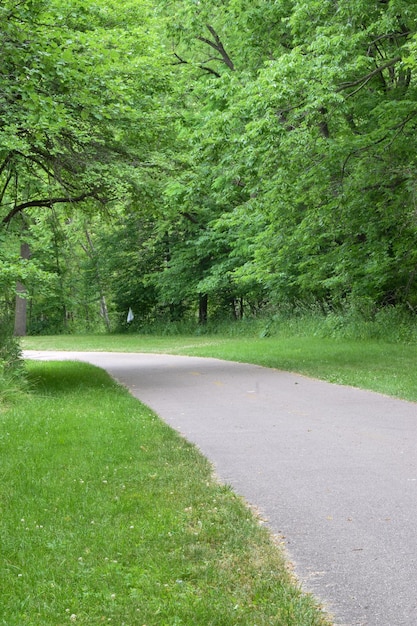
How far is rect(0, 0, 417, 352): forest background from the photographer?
402 inches

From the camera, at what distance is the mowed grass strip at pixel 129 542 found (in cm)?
339

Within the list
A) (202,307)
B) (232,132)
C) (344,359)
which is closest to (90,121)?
(232,132)

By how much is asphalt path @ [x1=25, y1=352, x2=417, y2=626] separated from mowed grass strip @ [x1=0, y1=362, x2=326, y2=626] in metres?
0.28

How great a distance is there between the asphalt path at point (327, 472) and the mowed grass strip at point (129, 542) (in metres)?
0.28

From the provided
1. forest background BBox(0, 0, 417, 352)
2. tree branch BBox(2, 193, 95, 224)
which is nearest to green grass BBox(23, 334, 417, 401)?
forest background BBox(0, 0, 417, 352)

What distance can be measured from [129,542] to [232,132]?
427 inches

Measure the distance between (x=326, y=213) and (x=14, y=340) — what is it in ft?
26.9

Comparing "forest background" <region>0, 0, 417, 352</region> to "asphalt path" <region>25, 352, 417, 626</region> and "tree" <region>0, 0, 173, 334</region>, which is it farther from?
"asphalt path" <region>25, 352, 417, 626</region>

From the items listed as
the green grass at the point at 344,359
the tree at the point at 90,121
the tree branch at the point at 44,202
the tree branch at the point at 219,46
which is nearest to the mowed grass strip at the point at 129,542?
the tree at the point at 90,121

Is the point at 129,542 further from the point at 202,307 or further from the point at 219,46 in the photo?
the point at 202,307

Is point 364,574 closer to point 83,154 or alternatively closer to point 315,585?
point 315,585

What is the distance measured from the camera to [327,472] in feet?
20.2

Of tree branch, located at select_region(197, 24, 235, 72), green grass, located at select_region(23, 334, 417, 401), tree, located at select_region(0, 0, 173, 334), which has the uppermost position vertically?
tree branch, located at select_region(197, 24, 235, 72)

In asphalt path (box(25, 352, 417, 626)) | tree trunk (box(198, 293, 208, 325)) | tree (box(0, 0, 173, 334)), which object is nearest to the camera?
asphalt path (box(25, 352, 417, 626))
